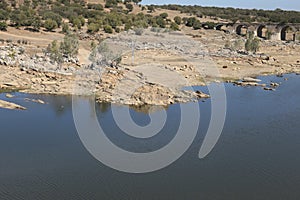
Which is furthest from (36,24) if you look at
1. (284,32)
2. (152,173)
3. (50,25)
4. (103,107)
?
(284,32)

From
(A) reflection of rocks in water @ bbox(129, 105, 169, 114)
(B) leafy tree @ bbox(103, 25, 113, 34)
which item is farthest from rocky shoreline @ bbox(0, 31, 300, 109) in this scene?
(B) leafy tree @ bbox(103, 25, 113, 34)

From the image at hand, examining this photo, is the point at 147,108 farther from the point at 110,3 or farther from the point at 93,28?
the point at 110,3

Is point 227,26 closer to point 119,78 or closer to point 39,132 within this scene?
point 119,78

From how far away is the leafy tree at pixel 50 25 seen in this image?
69.3 metres

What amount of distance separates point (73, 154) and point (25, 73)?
65.3 feet

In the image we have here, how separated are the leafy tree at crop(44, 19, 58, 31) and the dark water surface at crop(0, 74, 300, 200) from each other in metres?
37.9

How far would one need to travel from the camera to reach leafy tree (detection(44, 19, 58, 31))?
6931 cm

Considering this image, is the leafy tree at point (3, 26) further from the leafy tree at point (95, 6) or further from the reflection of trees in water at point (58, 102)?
the reflection of trees in water at point (58, 102)

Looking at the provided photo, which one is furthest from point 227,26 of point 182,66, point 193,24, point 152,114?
point 152,114

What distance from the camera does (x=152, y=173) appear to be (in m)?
22.0

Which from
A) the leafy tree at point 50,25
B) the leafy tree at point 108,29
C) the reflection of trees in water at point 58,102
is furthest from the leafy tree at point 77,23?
the reflection of trees in water at point 58,102

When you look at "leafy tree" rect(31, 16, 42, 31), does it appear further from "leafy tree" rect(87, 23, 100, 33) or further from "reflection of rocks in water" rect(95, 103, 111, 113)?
"reflection of rocks in water" rect(95, 103, 111, 113)

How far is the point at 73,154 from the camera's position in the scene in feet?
78.5

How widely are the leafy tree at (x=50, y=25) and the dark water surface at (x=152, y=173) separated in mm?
37942
